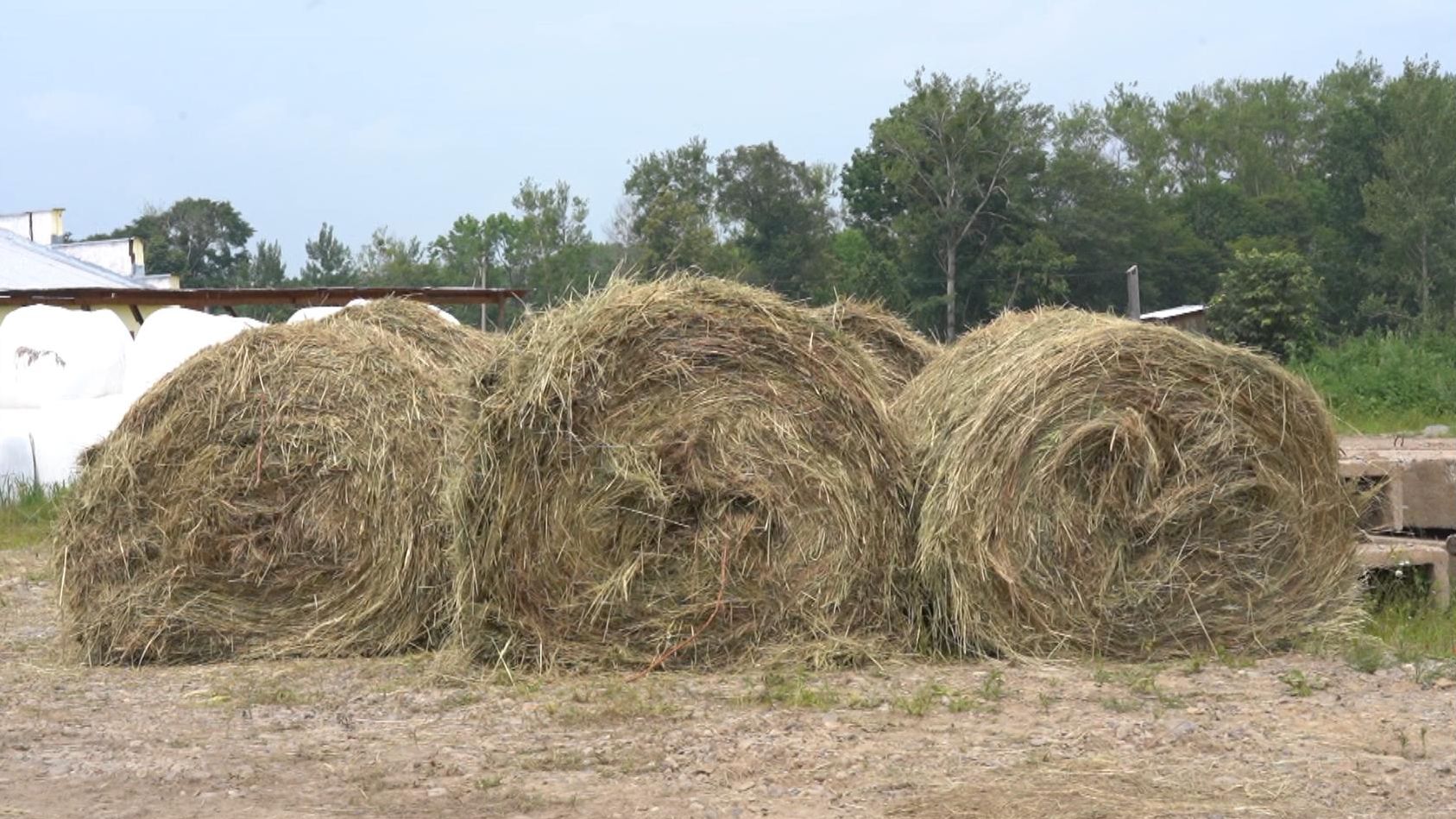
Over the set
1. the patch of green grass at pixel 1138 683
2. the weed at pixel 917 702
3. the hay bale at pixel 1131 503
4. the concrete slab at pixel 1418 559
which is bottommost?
the patch of green grass at pixel 1138 683

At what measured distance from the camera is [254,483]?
8.23 m

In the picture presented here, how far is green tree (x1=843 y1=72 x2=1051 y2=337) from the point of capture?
52250 millimetres

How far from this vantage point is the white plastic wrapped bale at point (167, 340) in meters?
16.1

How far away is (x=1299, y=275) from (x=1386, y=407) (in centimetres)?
1607

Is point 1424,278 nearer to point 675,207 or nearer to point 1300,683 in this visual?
point 675,207

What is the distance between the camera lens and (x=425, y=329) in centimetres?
933

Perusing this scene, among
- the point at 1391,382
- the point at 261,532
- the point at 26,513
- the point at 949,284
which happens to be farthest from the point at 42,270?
the point at 261,532

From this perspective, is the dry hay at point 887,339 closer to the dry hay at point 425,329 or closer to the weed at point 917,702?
the dry hay at point 425,329

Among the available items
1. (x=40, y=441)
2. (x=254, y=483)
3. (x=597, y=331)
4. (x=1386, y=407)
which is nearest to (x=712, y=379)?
(x=597, y=331)

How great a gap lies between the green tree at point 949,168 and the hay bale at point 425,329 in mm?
41096

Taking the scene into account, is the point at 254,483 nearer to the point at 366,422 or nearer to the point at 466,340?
the point at 366,422

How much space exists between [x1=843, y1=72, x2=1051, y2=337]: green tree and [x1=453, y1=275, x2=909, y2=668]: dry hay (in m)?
42.5

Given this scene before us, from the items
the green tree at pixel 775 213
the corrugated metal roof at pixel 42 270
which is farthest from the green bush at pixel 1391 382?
the green tree at pixel 775 213

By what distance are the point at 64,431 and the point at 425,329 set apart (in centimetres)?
745
